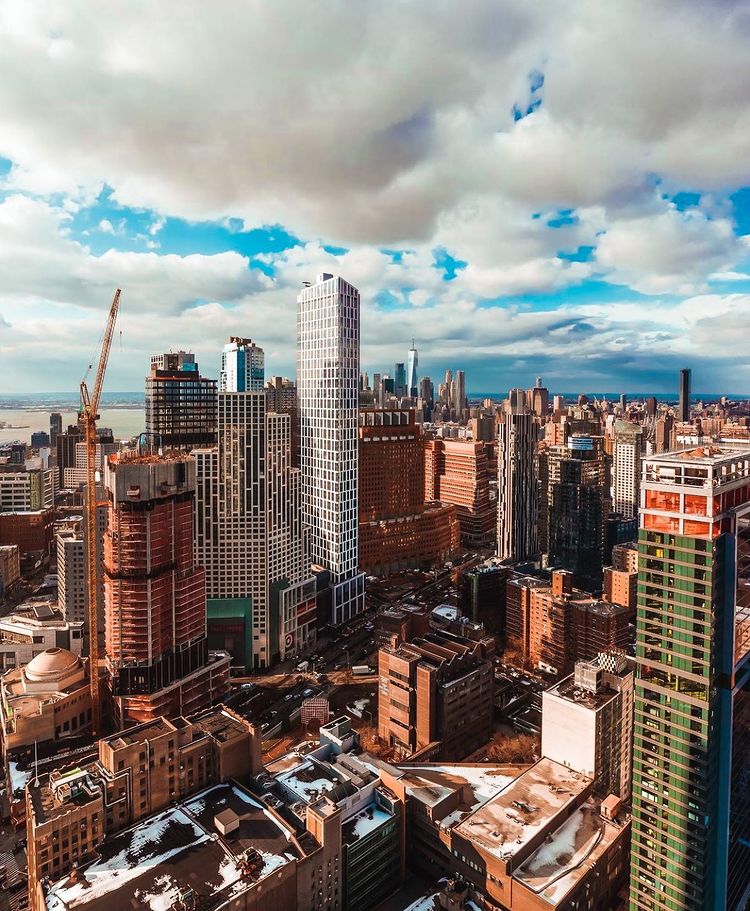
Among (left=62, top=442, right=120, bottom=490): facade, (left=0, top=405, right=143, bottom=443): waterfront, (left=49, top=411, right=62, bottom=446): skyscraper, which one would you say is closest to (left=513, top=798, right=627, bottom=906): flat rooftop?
(left=0, top=405, right=143, bottom=443): waterfront

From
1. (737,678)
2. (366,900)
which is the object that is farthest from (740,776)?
(366,900)

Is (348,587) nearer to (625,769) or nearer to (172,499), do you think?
(172,499)

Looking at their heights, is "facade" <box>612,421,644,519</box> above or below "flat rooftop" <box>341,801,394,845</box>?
above

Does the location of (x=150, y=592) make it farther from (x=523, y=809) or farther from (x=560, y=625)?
(x=560, y=625)

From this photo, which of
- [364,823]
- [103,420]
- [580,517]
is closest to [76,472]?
[103,420]

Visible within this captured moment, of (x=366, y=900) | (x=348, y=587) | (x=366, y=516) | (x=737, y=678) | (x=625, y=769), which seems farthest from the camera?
(x=366, y=516)

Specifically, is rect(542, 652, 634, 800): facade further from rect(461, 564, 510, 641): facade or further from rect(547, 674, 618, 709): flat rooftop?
rect(461, 564, 510, 641): facade
